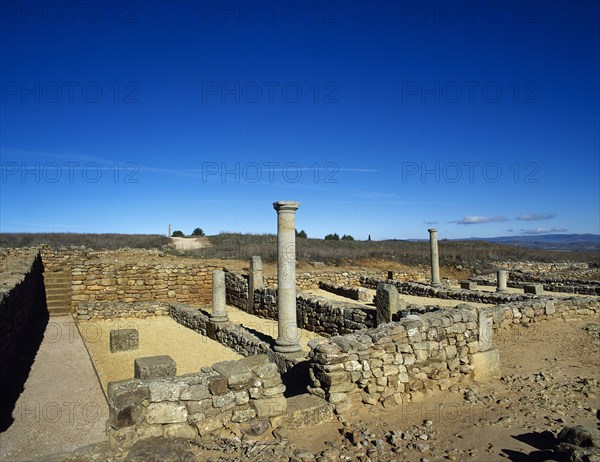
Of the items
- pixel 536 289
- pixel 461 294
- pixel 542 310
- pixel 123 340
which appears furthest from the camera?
pixel 536 289

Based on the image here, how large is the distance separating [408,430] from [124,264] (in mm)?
15485

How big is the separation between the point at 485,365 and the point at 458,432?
2533 mm

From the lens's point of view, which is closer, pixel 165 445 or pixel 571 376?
pixel 165 445

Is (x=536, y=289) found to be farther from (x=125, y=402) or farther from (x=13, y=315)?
(x=13, y=315)

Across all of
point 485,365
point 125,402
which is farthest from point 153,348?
point 485,365

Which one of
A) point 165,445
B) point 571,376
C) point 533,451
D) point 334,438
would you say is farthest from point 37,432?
point 571,376

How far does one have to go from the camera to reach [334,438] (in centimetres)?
510

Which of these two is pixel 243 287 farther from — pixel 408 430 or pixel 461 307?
pixel 408 430

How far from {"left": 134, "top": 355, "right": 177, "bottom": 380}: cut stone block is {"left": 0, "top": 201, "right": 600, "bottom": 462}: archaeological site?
0.7 inches

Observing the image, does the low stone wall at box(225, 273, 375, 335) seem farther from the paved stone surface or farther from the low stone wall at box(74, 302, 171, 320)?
the paved stone surface

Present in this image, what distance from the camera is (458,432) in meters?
5.19

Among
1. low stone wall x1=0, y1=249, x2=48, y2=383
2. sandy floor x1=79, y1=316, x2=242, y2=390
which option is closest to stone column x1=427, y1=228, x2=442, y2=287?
sandy floor x1=79, y1=316, x2=242, y2=390

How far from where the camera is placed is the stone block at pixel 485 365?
726 cm

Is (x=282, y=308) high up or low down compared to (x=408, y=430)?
up
